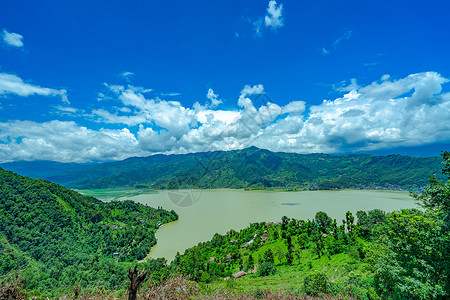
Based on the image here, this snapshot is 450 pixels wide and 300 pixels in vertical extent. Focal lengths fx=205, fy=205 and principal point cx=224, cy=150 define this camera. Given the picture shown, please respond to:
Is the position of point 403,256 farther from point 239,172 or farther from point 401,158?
point 401,158

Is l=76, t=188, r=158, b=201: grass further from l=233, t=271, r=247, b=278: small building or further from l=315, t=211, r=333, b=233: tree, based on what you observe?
l=315, t=211, r=333, b=233: tree

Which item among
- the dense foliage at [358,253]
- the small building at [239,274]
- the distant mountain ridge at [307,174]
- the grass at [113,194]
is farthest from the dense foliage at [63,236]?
the distant mountain ridge at [307,174]

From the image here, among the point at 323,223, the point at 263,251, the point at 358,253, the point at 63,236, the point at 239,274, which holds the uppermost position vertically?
the point at 358,253

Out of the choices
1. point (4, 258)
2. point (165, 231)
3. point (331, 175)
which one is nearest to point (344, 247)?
point (165, 231)

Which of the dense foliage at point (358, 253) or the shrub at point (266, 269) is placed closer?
the dense foliage at point (358, 253)

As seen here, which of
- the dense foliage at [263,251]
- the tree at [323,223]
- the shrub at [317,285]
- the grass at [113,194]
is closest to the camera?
the dense foliage at [263,251]

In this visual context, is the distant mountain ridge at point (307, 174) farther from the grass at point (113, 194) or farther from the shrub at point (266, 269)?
the shrub at point (266, 269)

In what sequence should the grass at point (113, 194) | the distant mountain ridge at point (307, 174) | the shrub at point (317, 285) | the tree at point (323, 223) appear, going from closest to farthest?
the shrub at point (317, 285), the tree at point (323, 223), the grass at point (113, 194), the distant mountain ridge at point (307, 174)

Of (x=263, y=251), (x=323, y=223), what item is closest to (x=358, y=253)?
(x=263, y=251)

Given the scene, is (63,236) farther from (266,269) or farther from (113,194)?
(113,194)
